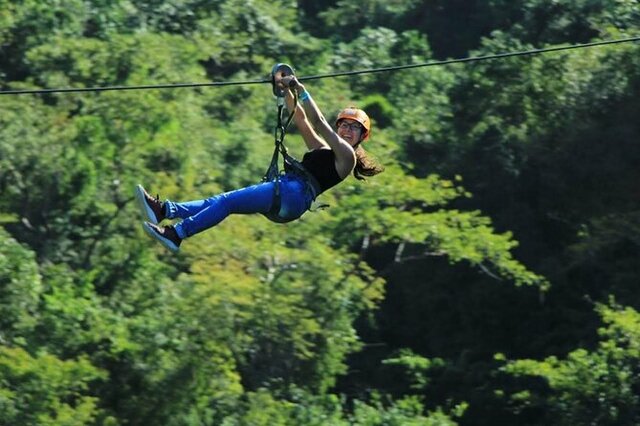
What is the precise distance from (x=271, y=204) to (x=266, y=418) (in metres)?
9.54

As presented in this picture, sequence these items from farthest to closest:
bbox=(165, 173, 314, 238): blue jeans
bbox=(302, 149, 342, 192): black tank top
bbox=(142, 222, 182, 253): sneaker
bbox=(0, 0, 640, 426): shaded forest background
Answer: bbox=(0, 0, 640, 426): shaded forest background
bbox=(302, 149, 342, 192): black tank top
bbox=(165, 173, 314, 238): blue jeans
bbox=(142, 222, 182, 253): sneaker

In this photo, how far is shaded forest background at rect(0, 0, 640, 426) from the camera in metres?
17.0

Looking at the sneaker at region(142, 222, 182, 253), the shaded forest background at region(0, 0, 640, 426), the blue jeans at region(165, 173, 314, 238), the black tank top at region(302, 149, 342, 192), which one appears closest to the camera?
the sneaker at region(142, 222, 182, 253)

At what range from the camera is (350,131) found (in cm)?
732

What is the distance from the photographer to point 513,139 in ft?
70.7

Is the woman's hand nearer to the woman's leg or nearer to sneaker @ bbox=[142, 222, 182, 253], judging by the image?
the woman's leg

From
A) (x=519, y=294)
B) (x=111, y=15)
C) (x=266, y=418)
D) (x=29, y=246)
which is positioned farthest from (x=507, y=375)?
(x=111, y=15)

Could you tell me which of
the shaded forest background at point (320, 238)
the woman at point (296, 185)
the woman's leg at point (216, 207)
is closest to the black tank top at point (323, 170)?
the woman at point (296, 185)

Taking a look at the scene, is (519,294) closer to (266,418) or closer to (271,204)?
(266,418)

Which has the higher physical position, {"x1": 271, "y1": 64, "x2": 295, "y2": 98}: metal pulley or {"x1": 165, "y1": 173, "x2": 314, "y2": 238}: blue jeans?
{"x1": 271, "y1": 64, "x2": 295, "y2": 98}: metal pulley

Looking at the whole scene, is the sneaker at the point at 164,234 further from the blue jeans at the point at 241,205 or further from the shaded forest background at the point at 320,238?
the shaded forest background at the point at 320,238

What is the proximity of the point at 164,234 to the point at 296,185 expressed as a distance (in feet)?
2.28

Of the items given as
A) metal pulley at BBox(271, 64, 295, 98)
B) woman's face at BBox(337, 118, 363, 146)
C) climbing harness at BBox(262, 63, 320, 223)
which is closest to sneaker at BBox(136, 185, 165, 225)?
climbing harness at BBox(262, 63, 320, 223)

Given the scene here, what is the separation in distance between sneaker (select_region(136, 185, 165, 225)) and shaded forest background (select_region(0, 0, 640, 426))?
29.8ft
